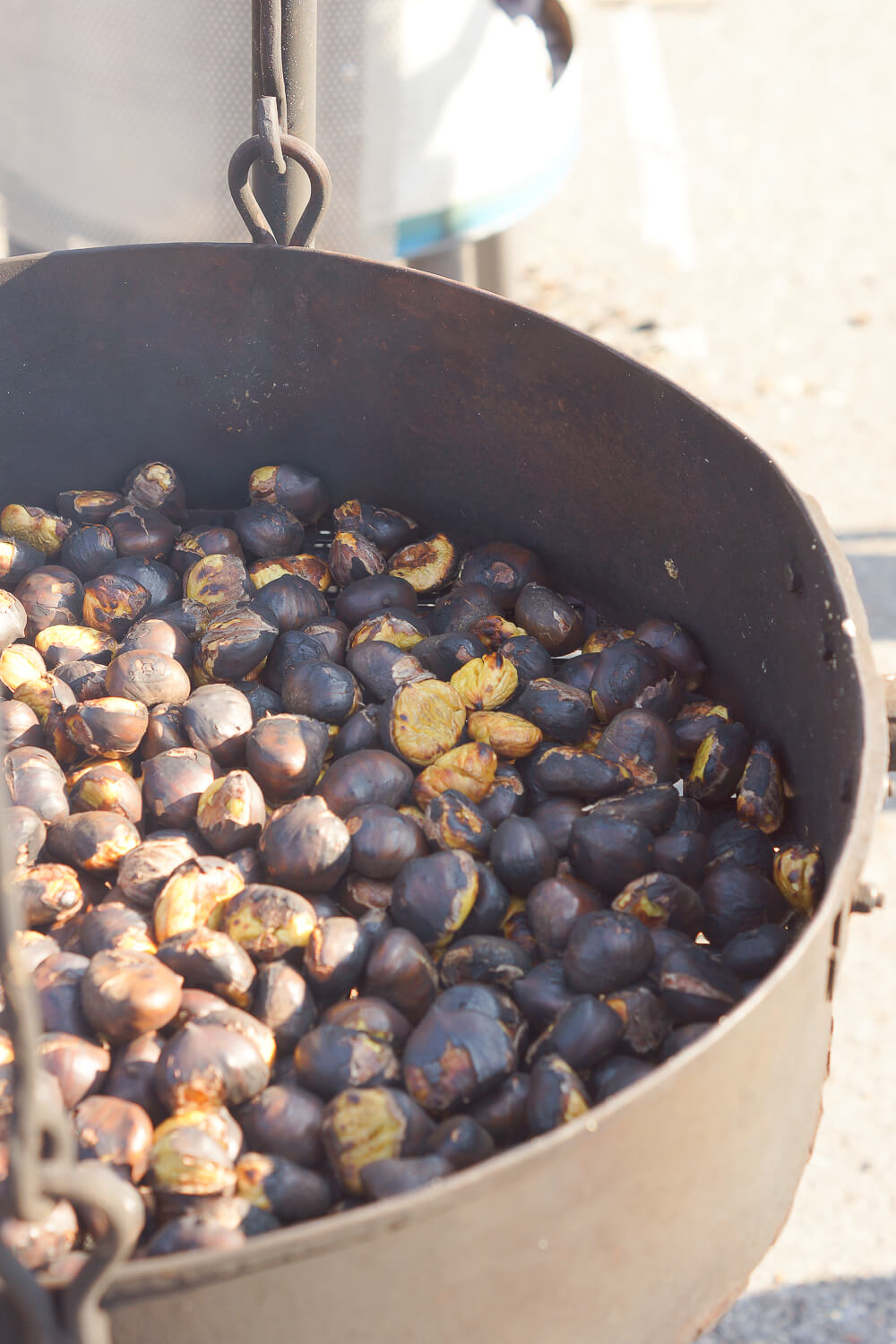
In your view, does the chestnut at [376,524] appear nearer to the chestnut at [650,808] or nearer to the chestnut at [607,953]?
the chestnut at [650,808]

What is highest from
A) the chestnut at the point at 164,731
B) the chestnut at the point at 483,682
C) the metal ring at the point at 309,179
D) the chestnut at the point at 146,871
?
the metal ring at the point at 309,179

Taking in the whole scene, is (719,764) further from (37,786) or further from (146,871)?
(37,786)

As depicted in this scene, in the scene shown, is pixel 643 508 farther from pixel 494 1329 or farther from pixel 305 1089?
pixel 494 1329

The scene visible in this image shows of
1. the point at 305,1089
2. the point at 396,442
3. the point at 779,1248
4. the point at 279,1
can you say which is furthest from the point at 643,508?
the point at 779,1248

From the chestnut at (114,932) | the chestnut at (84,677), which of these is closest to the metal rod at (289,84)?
the chestnut at (84,677)

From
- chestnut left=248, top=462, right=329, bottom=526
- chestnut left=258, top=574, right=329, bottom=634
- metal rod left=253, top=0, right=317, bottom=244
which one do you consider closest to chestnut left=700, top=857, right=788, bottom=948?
chestnut left=258, top=574, right=329, bottom=634

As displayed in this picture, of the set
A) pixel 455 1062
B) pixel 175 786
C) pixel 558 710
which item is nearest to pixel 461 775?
pixel 558 710
